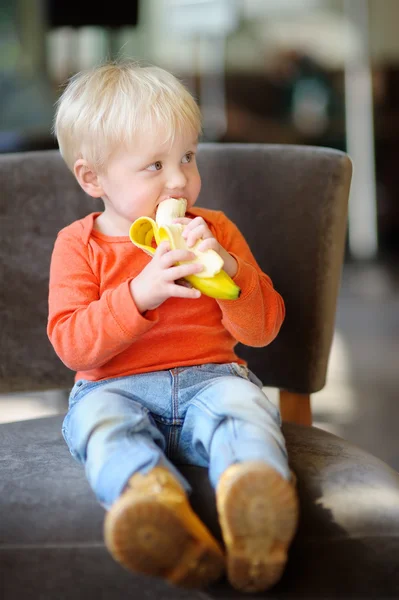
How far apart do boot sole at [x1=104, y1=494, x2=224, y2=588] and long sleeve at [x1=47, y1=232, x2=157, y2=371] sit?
28cm

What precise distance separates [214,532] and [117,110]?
61cm

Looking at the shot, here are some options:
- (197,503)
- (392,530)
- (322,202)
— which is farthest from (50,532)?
(322,202)

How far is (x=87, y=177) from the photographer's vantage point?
1264 millimetres

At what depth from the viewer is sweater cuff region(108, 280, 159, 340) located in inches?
42.6

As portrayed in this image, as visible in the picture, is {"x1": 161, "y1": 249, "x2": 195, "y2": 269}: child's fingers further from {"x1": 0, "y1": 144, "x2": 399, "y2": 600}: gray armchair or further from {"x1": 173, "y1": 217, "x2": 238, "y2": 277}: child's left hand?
{"x1": 0, "y1": 144, "x2": 399, "y2": 600}: gray armchair

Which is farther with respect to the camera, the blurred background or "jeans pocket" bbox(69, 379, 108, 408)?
the blurred background

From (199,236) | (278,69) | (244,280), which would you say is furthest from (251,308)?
(278,69)

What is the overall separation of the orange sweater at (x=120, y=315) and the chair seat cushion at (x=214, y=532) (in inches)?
8.0

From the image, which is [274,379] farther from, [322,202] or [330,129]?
[330,129]

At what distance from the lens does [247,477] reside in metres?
0.89

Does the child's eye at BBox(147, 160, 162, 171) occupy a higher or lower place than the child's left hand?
higher

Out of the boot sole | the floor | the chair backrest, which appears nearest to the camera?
the boot sole

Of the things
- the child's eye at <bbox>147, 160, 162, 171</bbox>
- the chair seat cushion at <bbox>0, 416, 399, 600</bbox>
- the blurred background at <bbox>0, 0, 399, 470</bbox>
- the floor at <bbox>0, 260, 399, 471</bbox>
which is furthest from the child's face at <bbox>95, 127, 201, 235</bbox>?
the blurred background at <bbox>0, 0, 399, 470</bbox>

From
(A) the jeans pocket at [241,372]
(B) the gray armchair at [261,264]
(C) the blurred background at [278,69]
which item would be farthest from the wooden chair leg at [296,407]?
(C) the blurred background at [278,69]
